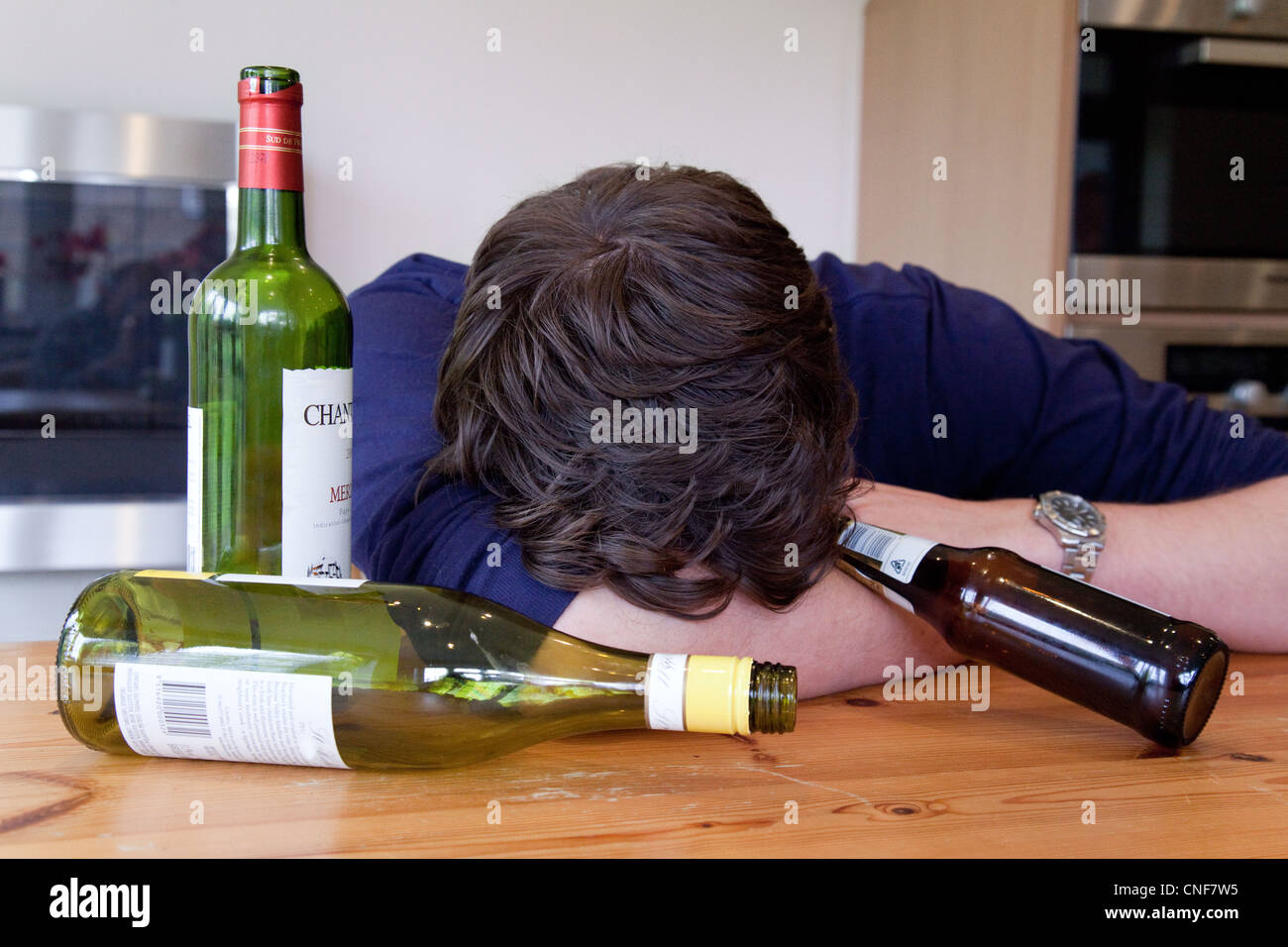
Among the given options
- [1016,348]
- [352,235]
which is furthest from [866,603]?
[352,235]

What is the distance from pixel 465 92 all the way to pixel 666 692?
6.46 feet

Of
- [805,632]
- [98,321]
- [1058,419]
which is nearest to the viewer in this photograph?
[805,632]

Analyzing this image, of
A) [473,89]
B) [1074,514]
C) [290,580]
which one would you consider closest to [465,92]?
[473,89]

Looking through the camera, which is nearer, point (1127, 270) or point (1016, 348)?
point (1016, 348)

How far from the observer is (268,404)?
0.59m

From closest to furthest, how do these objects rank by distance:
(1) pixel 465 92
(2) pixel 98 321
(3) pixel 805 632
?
(3) pixel 805 632, (2) pixel 98 321, (1) pixel 465 92

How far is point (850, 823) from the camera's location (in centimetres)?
47

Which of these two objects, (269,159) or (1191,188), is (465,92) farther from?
(269,159)

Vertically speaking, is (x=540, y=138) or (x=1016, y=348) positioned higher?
(x=540, y=138)

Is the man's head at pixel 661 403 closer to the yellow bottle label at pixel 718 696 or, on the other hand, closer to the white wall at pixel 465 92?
the yellow bottle label at pixel 718 696

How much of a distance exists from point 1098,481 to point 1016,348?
15cm

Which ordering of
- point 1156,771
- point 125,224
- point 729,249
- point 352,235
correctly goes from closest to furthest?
1. point 1156,771
2. point 729,249
3. point 125,224
4. point 352,235

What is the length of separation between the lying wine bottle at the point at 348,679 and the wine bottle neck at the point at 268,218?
18cm
